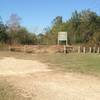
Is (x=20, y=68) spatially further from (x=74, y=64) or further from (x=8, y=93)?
(x=8, y=93)

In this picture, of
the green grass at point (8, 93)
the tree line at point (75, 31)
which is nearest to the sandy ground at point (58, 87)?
the green grass at point (8, 93)

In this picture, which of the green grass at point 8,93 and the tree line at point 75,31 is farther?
the tree line at point 75,31

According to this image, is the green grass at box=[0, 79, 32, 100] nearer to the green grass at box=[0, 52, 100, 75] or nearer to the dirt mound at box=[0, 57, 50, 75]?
the dirt mound at box=[0, 57, 50, 75]

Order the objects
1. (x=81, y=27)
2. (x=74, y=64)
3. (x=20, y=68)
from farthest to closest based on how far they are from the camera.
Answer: (x=81, y=27) < (x=74, y=64) < (x=20, y=68)

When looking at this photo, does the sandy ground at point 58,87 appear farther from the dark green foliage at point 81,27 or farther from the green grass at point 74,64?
the dark green foliage at point 81,27

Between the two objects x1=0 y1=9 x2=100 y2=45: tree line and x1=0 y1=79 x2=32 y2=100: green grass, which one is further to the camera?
x1=0 y1=9 x2=100 y2=45: tree line

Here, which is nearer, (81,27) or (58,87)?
(58,87)

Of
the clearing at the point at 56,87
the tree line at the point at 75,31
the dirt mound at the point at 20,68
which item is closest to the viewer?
the clearing at the point at 56,87

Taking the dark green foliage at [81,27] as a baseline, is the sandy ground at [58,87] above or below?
below

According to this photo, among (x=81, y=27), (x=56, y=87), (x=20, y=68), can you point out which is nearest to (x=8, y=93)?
(x=56, y=87)

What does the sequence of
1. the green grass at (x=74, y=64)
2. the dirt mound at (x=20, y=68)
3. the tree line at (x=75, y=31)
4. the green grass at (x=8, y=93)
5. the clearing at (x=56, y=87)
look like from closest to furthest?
the green grass at (x=8, y=93), the clearing at (x=56, y=87), the dirt mound at (x=20, y=68), the green grass at (x=74, y=64), the tree line at (x=75, y=31)

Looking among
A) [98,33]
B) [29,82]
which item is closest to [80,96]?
[29,82]

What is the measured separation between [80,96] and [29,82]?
3.53 meters

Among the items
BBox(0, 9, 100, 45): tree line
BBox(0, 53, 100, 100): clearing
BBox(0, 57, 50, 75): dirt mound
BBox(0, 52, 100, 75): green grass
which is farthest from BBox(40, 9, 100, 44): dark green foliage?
BBox(0, 53, 100, 100): clearing
